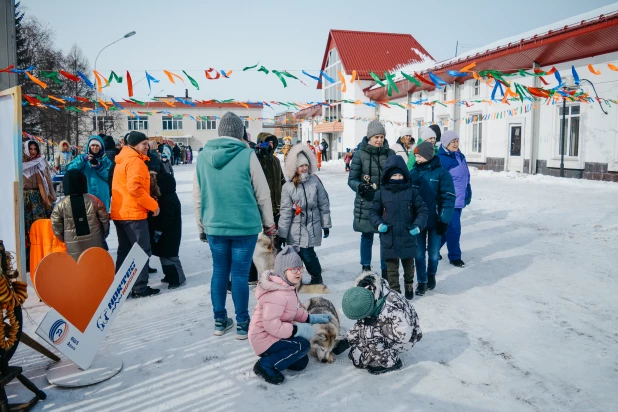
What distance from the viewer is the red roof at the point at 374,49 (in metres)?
32.4

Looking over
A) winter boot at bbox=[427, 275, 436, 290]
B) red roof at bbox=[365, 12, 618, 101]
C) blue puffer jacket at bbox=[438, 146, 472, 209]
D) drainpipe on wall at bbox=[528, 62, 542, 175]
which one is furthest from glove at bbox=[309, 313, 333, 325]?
drainpipe on wall at bbox=[528, 62, 542, 175]

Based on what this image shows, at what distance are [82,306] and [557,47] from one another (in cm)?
1650

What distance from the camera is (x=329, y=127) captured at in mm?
35281

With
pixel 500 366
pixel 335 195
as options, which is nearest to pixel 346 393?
pixel 500 366

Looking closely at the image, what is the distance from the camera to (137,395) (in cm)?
290

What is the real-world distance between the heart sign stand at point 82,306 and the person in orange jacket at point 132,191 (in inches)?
43.1

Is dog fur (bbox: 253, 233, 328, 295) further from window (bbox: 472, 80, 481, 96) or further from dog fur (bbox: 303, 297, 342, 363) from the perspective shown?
window (bbox: 472, 80, 481, 96)

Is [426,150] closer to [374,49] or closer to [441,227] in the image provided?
[441,227]

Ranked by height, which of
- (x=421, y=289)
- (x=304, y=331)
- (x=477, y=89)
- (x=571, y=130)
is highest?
(x=477, y=89)

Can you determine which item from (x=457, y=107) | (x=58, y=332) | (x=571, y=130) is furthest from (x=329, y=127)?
(x=58, y=332)

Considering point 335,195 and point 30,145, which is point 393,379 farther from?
point 335,195

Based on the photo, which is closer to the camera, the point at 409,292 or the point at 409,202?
the point at 409,202

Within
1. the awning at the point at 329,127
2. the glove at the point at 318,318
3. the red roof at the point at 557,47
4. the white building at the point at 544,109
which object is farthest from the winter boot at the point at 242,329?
the awning at the point at 329,127

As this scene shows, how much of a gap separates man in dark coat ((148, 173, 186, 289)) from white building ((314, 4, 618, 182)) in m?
9.57
